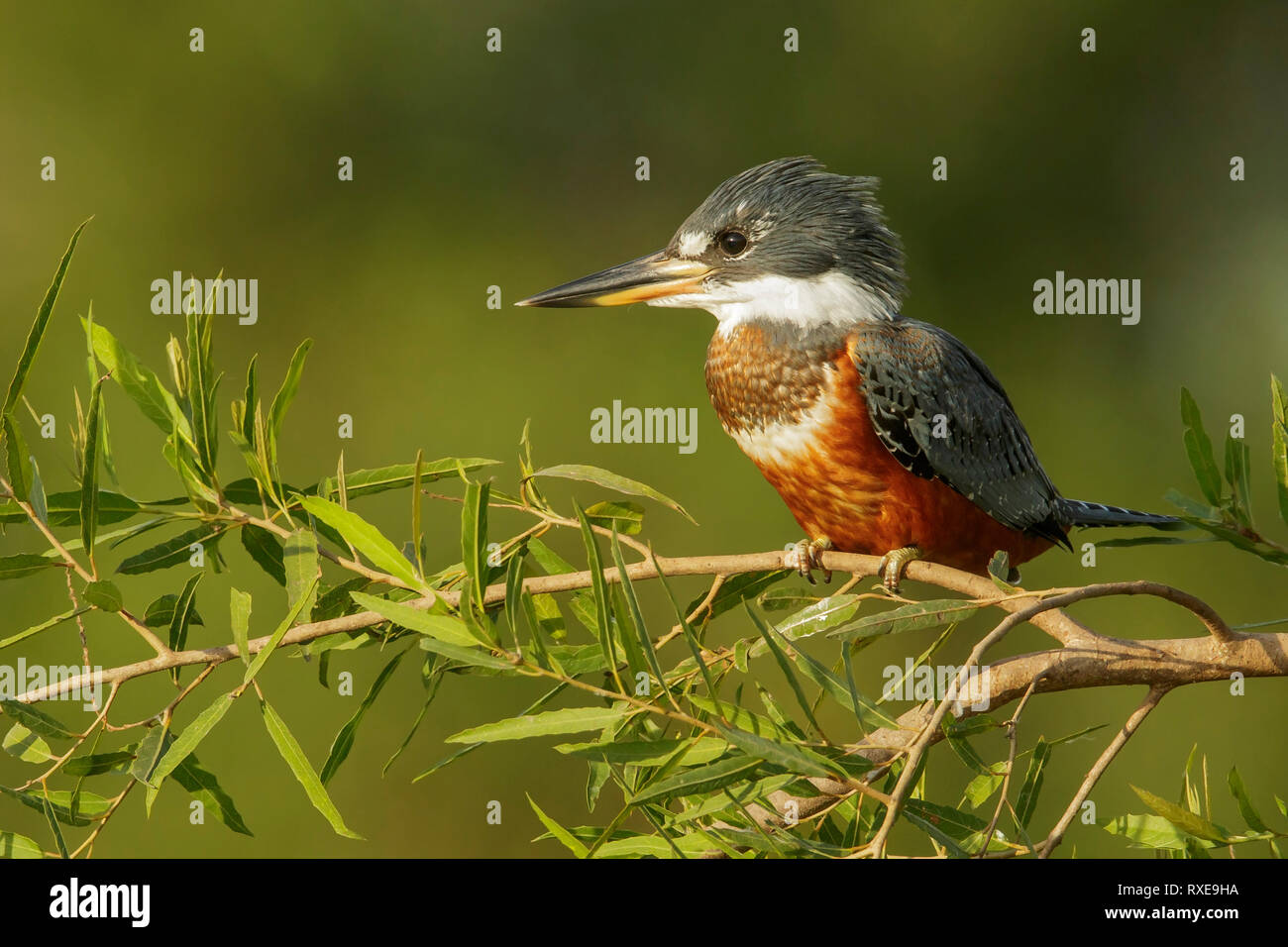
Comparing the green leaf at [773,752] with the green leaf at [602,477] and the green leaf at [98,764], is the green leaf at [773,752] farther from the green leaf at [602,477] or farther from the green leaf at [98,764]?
the green leaf at [98,764]

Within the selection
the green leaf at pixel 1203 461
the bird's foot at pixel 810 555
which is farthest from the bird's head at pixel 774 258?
the green leaf at pixel 1203 461

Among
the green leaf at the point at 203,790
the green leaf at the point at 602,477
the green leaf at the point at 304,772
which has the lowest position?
the green leaf at the point at 203,790

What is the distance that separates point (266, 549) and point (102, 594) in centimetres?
31

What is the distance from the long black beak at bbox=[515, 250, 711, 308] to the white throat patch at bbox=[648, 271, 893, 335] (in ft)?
0.07

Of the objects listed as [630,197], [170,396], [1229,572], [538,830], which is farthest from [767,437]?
[1229,572]

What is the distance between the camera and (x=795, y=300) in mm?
2168

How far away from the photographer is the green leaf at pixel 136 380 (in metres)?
1.29

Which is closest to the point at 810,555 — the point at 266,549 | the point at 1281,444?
the point at 1281,444

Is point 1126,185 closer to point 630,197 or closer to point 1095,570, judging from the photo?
point 1095,570

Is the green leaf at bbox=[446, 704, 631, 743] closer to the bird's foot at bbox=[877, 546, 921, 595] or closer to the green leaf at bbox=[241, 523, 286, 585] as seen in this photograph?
the green leaf at bbox=[241, 523, 286, 585]

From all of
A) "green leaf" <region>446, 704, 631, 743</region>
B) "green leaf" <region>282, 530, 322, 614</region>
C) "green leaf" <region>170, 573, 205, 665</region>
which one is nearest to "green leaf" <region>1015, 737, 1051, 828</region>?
"green leaf" <region>446, 704, 631, 743</region>

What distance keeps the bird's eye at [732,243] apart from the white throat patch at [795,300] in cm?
6

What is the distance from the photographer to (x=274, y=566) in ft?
4.76

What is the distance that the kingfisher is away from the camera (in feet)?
6.67
